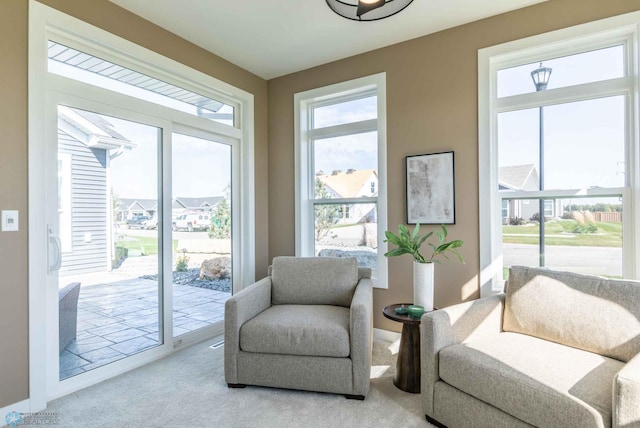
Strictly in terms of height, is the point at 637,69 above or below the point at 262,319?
above

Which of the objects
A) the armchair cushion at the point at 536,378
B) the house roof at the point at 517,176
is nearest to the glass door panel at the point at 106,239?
the armchair cushion at the point at 536,378

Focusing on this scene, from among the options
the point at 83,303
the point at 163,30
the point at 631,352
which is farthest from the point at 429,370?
the point at 163,30

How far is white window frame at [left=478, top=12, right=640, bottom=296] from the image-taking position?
2.26 metres

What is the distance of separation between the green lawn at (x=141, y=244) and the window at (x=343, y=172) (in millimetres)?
1437

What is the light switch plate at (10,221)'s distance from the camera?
1.93m

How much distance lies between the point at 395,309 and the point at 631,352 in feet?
4.18

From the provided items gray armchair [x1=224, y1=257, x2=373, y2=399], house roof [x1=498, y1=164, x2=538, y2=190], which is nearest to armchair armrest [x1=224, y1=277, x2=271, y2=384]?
gray armchair [x1=224, y1=257, x2=373, y2=399]

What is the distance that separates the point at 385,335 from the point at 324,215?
137cm

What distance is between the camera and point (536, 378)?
1501 millimetres

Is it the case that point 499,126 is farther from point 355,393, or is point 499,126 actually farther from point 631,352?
point 355,393

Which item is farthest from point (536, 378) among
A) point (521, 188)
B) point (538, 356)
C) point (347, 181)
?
point (347, 181)

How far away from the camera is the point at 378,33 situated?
2.91 m

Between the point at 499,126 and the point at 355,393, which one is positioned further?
the point at 499,126

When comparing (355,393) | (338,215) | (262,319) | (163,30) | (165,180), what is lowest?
(355,393)
